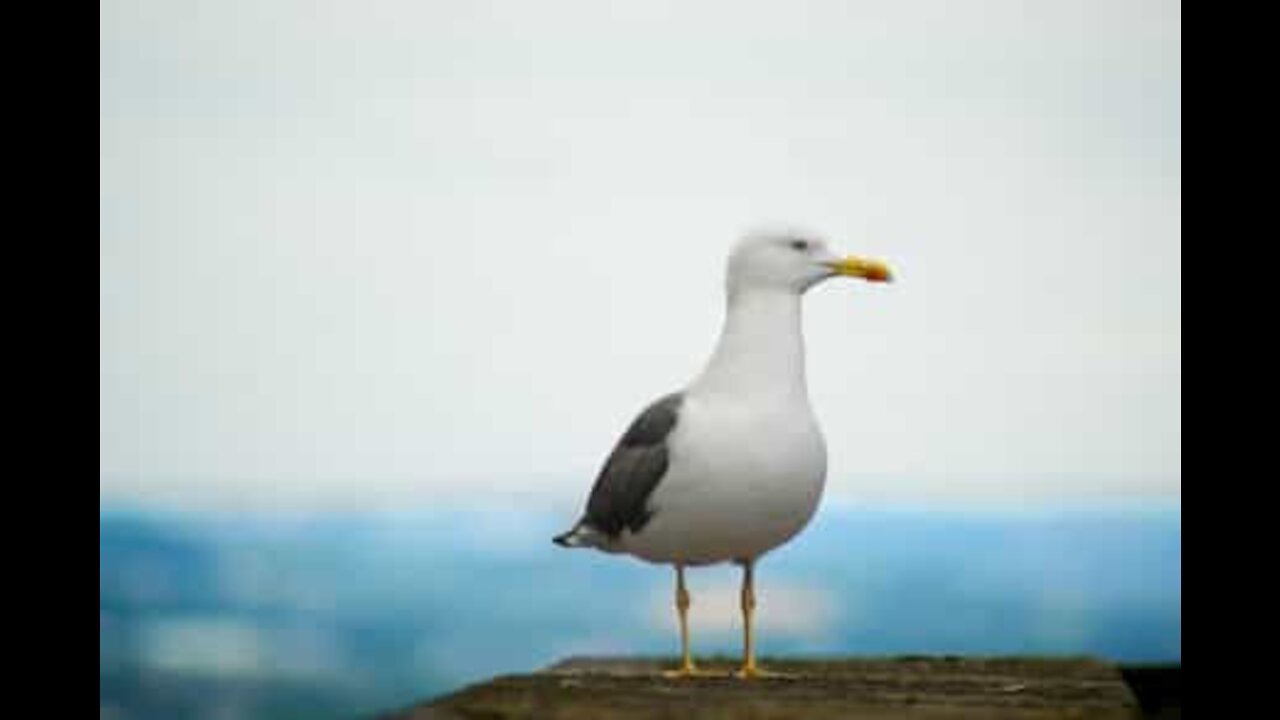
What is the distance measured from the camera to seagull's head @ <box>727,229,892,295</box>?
5.66 metres

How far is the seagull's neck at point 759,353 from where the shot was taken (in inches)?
219

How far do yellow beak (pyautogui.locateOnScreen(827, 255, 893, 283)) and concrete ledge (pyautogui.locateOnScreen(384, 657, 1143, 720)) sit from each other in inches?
46.8

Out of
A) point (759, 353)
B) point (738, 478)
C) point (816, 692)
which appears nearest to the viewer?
point (816, 692)

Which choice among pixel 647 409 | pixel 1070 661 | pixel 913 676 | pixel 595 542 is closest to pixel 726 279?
pixel 647 409

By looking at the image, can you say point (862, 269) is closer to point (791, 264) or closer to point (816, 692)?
point (791, 264)

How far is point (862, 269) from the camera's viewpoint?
5.65m

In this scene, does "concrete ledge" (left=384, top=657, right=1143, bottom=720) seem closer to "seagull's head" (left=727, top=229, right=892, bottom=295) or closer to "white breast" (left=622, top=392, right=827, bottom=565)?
"white breast" (left=622, top=392, right=827, bottom=565)

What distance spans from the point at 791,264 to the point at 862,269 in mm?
209

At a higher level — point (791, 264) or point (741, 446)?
point (791, 264)

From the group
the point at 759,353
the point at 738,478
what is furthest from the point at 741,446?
the point at 759,353
